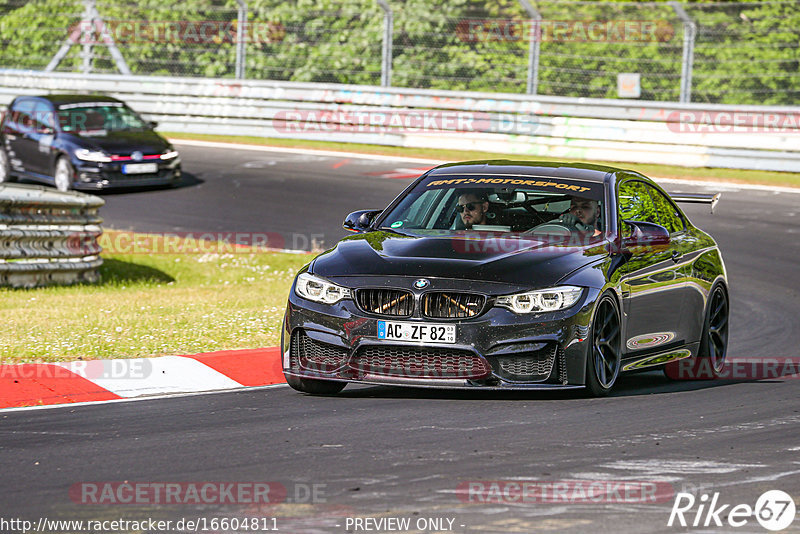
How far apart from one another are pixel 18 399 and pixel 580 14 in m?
17.6

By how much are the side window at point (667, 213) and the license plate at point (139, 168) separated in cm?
1329

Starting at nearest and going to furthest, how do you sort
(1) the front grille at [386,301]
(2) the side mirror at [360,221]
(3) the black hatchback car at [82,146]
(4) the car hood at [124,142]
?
(1) the front grille at [386,301]
(2) the side mirror at [360,221]
(3) the black hatchback car at [82,146]
(4) the car hood at [124,142]

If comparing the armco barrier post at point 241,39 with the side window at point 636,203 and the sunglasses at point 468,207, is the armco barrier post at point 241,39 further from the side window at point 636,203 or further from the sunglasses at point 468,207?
the sunglasses at point 468,207

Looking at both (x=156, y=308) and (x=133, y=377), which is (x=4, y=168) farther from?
(x=133, y=377)

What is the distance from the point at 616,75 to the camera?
24953 millimetres

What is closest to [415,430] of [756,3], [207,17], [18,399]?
[18,399]

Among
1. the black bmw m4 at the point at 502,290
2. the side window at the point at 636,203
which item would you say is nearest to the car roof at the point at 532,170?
the black bmw m4 at the point at 502,290

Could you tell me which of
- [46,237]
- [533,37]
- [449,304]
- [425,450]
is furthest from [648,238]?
[533,37]

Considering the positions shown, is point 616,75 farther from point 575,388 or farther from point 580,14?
point 575,388

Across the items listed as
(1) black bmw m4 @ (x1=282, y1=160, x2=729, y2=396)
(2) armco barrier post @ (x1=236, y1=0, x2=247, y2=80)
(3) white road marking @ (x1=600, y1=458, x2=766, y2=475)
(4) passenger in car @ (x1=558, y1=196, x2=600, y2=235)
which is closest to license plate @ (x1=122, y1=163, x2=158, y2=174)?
(2) armco barrier post @ (x1=236, y1=0, x2=247, y2=80)

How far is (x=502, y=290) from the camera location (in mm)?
8102

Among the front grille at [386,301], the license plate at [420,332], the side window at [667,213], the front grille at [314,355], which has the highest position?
the side window at [667,213]

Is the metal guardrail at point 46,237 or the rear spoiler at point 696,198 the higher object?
the rear spoiler at point 696,198

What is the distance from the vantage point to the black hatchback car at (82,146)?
22.2 meters
